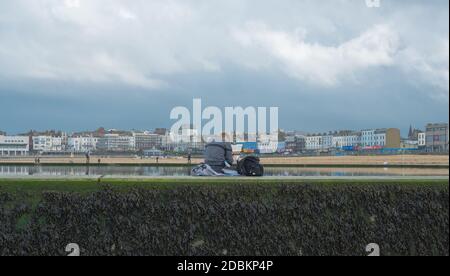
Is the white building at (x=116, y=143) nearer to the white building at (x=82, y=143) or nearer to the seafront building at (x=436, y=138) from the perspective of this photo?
the white building at (x=82, y=143)

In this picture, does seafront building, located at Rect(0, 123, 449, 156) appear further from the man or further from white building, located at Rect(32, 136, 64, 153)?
the man

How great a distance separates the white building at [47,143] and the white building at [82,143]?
39.0 inches

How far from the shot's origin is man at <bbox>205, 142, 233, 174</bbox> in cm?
1603

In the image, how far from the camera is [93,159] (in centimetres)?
3928

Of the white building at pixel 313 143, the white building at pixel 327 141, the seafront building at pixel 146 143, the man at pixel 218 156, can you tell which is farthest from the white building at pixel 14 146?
the man at pixel 218 156

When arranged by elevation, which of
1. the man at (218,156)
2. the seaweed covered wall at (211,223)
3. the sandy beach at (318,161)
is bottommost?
the seaweed covered wall at (211,223)

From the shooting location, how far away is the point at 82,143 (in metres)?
47.6

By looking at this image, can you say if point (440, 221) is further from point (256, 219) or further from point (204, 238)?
point (204, 238)

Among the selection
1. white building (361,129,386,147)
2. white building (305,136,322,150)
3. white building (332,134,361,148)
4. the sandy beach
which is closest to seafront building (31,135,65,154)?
the sandy beach

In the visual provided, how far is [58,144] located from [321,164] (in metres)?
26.5

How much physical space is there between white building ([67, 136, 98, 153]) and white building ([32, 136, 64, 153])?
3.25 ft

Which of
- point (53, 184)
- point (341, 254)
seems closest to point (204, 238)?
point (341, 254)

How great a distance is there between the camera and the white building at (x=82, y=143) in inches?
1811

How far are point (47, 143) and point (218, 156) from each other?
35.5 m
